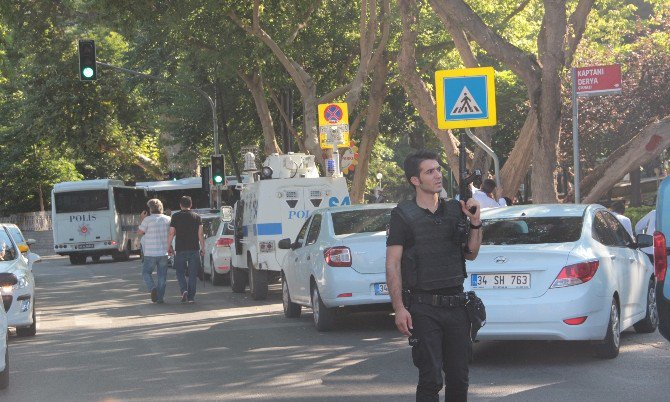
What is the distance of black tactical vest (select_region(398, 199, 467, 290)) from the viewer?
6.75 metres

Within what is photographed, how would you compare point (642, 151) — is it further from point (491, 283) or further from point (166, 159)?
point (166, 159)

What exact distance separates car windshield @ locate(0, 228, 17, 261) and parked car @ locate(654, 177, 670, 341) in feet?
28.8

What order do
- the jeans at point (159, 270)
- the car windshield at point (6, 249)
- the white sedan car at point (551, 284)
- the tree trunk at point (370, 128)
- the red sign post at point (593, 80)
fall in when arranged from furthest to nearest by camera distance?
the tree trunk at point (370, 128), the jeans at point (159, 270), the red sign post at point (593, 80), the car windshield at point (6, 249), the white sedan car at point (551, 284)

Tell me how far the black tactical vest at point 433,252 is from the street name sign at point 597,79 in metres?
10.7

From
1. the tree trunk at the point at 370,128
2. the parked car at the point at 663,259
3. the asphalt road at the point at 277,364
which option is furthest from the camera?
the tree trunk at the point at 370,128

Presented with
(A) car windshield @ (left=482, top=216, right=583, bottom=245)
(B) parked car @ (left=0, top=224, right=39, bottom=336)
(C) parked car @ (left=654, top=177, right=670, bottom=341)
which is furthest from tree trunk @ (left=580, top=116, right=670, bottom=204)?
(C) parked car @ (left=654, top=177, right=670, bottom=341)

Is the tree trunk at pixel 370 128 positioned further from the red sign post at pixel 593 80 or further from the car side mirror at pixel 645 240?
the car side mirror at pixel 645 240

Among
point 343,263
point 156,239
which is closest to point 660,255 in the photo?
point 343,263

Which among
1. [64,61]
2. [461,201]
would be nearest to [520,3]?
[64,61]

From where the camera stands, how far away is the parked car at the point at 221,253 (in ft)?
83.5

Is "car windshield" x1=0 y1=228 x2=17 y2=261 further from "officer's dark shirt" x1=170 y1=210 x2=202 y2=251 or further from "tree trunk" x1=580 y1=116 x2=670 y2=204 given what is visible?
"tree trunk" x1=580 y1=116 x2=670 y2=204

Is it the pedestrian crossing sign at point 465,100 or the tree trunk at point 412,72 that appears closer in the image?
the pedestrian crossing sign at point 465,100

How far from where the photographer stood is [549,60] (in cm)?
1794

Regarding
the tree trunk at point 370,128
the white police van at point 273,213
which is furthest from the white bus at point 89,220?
the white police van at point 273,213
